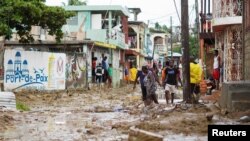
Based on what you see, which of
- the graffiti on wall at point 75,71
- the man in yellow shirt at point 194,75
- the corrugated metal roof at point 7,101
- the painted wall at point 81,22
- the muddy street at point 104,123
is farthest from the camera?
the painted wall at point 81,22

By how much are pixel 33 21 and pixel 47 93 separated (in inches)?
135

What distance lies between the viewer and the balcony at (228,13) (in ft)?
70.7

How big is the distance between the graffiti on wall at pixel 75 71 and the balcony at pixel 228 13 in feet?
25.5

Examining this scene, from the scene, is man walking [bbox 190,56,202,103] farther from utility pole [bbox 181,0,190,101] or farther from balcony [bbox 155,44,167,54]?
balcony [bbox 155,44,167,54]

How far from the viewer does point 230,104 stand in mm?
12445

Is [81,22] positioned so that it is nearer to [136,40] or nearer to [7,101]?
[136,40]

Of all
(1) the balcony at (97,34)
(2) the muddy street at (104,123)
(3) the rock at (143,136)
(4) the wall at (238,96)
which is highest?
(1) the balcony at (97,34)

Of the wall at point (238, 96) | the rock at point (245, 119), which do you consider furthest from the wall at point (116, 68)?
the rock at point (245, 119)

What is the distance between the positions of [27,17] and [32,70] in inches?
96.5

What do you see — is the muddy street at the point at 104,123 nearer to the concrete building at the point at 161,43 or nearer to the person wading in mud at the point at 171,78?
→ the person wading in mud at the point at 171,78

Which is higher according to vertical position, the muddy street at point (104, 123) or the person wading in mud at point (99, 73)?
the person wading in mud at point (99, 73)

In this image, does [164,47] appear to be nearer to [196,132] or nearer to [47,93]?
[47,93]

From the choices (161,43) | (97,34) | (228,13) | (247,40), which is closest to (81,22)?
(97,34)

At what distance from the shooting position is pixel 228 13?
22516 millimetres
